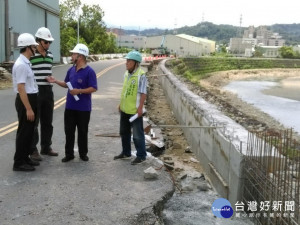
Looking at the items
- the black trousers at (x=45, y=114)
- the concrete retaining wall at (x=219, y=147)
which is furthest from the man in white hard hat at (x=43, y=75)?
the concrete retaining wall at (x=219, y=147)

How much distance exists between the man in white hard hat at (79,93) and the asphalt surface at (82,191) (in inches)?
18.5

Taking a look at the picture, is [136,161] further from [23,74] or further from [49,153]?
[23,74]

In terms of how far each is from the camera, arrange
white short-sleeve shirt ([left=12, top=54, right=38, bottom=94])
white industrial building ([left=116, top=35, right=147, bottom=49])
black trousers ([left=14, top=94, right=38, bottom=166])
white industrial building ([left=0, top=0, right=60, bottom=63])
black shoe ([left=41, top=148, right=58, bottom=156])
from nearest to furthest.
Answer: white short-sleeve shirt ([left=12, top=54, right=38, bottom=94]), black trousers ([left=14, top=94, right=38, bottom=166]), black shoe ([left=41, top=148, right=58, bottom=156]), white industrial building ([left=0, top=0, right=60, bottom=63]), white industrial building ([left=116, top=35, right=147, bottom=49])

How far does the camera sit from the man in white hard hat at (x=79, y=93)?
238 inches

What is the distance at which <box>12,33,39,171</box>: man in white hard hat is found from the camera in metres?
5.43

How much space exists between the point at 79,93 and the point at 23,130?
3.35ft

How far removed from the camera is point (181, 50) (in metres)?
88.2

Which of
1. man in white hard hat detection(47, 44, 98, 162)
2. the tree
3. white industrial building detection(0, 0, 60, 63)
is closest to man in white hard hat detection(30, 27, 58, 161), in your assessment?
man in white hard hat detection(47, 44, 98, 162)

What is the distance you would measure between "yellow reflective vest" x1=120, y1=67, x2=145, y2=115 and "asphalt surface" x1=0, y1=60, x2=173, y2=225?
95 centimetres

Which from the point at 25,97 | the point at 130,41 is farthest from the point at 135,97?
the point at 130,41

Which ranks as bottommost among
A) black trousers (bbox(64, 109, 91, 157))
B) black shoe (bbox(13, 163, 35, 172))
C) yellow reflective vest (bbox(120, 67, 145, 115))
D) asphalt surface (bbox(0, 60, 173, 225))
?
asphalt surface (bbox(0, 60, 173, 225))

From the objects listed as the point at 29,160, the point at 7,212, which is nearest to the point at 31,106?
the point at 29,160

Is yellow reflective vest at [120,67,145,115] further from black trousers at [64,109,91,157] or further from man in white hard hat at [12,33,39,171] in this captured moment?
man in white hard hat at [12,33,39,171]

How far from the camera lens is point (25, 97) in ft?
17.8
